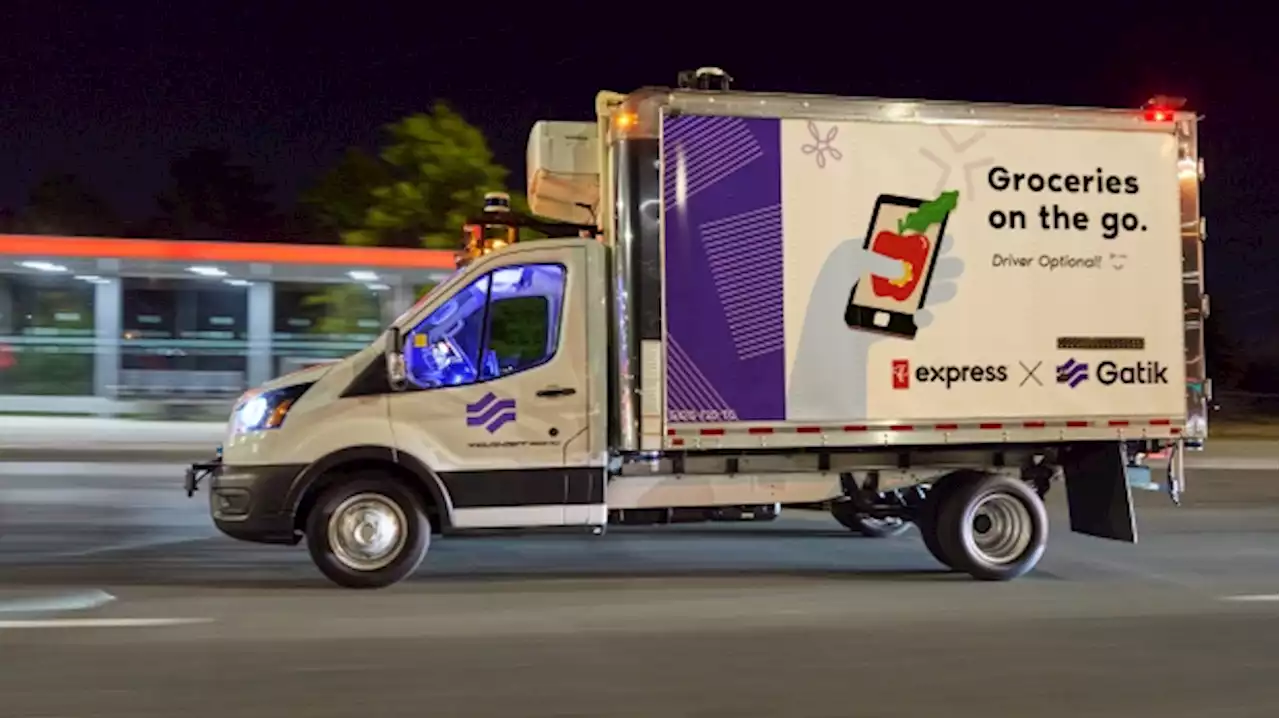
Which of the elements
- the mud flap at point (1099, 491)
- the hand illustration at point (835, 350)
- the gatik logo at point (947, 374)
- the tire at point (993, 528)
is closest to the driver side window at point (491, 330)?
the hand illustration at point (835, 350)

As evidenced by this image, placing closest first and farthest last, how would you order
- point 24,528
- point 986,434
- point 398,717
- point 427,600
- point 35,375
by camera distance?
point 398,717
point 427,600
point 986,434
point 24,528
point 35,375

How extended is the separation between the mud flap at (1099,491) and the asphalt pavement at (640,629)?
0.42 m

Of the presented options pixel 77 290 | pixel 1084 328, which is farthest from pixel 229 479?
pixel 77 290

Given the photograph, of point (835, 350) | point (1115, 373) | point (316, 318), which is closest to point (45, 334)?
point (316, 318)

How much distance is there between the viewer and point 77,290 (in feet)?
73.3

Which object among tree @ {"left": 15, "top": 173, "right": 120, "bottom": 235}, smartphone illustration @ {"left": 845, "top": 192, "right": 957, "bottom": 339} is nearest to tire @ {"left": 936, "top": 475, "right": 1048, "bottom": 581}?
smartphone illustration @ {"left": 845, "top": 192, "right": 957, "bottom": 339}

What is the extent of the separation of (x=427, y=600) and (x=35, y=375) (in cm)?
1681

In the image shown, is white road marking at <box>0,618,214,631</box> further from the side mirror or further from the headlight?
the side mirror

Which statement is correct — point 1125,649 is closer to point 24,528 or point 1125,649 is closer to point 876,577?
point 876,577

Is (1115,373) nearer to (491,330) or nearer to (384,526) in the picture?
(491,330)

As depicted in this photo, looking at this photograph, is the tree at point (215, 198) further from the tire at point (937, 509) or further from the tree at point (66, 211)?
the tire at point (937, 509)

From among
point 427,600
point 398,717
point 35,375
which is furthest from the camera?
point 35,375

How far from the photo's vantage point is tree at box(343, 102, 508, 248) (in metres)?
25.5

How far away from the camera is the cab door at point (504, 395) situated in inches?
344
